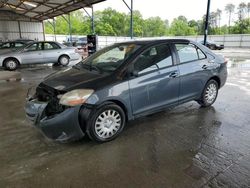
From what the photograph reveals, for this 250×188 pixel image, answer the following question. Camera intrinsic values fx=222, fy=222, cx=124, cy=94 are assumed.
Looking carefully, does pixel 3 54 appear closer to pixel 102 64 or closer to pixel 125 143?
pixel 102 64

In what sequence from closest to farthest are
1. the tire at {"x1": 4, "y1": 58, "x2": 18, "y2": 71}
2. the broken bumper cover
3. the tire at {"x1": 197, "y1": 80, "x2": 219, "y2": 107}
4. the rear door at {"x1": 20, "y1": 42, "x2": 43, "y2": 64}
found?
the broken bumper cover
the tire at {"x1": 197, "y1": 80, "x2": 219, "y2": 107}
the tire at {"x1": 4, "y1": 58, "x2": 18, "y2": 71}
the rear door at {"x1": 20, "y1": 42, "x2": 43, "y2": 64}

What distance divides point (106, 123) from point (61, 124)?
649 mm

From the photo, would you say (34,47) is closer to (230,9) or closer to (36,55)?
(36,55)

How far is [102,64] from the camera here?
3.87 m

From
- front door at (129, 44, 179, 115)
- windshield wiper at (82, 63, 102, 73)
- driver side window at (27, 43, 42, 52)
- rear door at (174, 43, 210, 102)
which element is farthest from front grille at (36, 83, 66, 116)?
driver side window at (27, 43, 42, 52)

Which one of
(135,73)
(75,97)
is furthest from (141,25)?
(75,97)

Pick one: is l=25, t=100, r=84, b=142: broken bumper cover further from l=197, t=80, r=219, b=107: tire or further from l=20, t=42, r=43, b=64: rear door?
l=20, t=42, r=43, b=64: rear door

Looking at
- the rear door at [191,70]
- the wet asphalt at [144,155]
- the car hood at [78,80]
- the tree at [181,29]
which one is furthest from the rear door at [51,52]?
the tree at [181,29]

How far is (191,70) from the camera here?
416 centimetres

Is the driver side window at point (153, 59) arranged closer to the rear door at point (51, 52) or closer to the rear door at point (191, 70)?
the rear door at point (191, 70)

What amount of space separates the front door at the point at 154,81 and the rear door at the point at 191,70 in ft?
0.63

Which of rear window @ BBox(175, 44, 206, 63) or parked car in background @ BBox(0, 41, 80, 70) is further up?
rear window @ BBox(175, 44, 206, 63)

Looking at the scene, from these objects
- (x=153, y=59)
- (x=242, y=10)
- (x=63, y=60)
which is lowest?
(x=63, y=60)

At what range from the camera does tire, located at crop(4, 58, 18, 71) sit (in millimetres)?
10820
